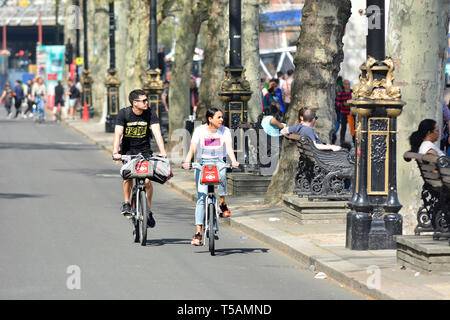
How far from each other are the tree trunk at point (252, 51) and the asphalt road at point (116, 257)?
13.3ft

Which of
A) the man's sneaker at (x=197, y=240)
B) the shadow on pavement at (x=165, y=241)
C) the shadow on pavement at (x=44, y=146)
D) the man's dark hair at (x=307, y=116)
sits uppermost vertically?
the man's dark hair at (x=307, y=116)

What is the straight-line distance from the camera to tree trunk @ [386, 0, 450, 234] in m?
12.4

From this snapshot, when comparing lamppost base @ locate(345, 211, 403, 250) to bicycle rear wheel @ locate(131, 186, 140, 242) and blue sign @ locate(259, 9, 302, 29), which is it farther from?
blue sign @ locate(259, 9, 302, 29)

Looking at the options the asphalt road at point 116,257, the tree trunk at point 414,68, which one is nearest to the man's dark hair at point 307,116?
the asphalt road at point 116,257

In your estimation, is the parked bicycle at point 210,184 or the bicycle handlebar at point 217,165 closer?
the parked bicycle at point 210,184

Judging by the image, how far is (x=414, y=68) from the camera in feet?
40.9

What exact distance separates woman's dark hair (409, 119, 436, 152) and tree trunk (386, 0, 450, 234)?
2.43 feet

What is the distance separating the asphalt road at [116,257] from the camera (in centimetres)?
945

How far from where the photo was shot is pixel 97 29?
53062mm

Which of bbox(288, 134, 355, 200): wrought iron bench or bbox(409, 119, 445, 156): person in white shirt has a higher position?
bbox(409, 119, 445, 156): person in white shirt

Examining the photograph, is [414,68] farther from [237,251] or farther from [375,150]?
[237,251]

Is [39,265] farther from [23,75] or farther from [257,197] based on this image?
[23,75]

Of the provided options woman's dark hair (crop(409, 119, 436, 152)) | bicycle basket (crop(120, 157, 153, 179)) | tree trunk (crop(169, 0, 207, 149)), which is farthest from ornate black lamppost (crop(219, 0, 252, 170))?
tree trunk (crop(169, 0, 207, 149))

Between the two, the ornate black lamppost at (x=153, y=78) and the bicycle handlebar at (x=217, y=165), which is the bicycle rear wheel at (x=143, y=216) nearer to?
the bicycle handlebar at (x=217, y=165)
